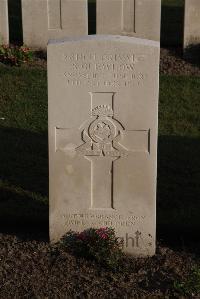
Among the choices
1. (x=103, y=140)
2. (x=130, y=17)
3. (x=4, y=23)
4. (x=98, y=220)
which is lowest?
(x=98, y=220)

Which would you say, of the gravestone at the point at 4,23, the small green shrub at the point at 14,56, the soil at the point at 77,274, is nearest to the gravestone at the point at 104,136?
the soil at the point at 77,274

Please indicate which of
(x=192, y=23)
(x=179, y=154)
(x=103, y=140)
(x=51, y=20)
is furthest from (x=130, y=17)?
(x=103, y=140)

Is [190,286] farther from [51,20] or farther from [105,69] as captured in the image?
[51,20]

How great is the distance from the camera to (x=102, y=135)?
234 inches

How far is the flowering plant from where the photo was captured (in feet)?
19.2

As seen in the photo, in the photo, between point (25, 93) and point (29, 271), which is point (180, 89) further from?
point (29, 271)

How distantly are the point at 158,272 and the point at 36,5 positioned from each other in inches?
327

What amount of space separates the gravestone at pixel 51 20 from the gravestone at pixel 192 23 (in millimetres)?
1928

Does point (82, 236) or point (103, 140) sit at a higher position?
point (103, 140)

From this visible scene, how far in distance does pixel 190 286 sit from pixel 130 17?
8.37m

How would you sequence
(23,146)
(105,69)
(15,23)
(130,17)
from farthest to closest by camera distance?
(15,23) < (130,17) < (23,146) < (105,69)

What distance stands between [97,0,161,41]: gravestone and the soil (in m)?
7.36

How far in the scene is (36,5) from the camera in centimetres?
1303

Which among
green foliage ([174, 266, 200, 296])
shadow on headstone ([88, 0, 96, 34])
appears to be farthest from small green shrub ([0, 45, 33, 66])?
green foliage ([174, 266, 200, 296])
